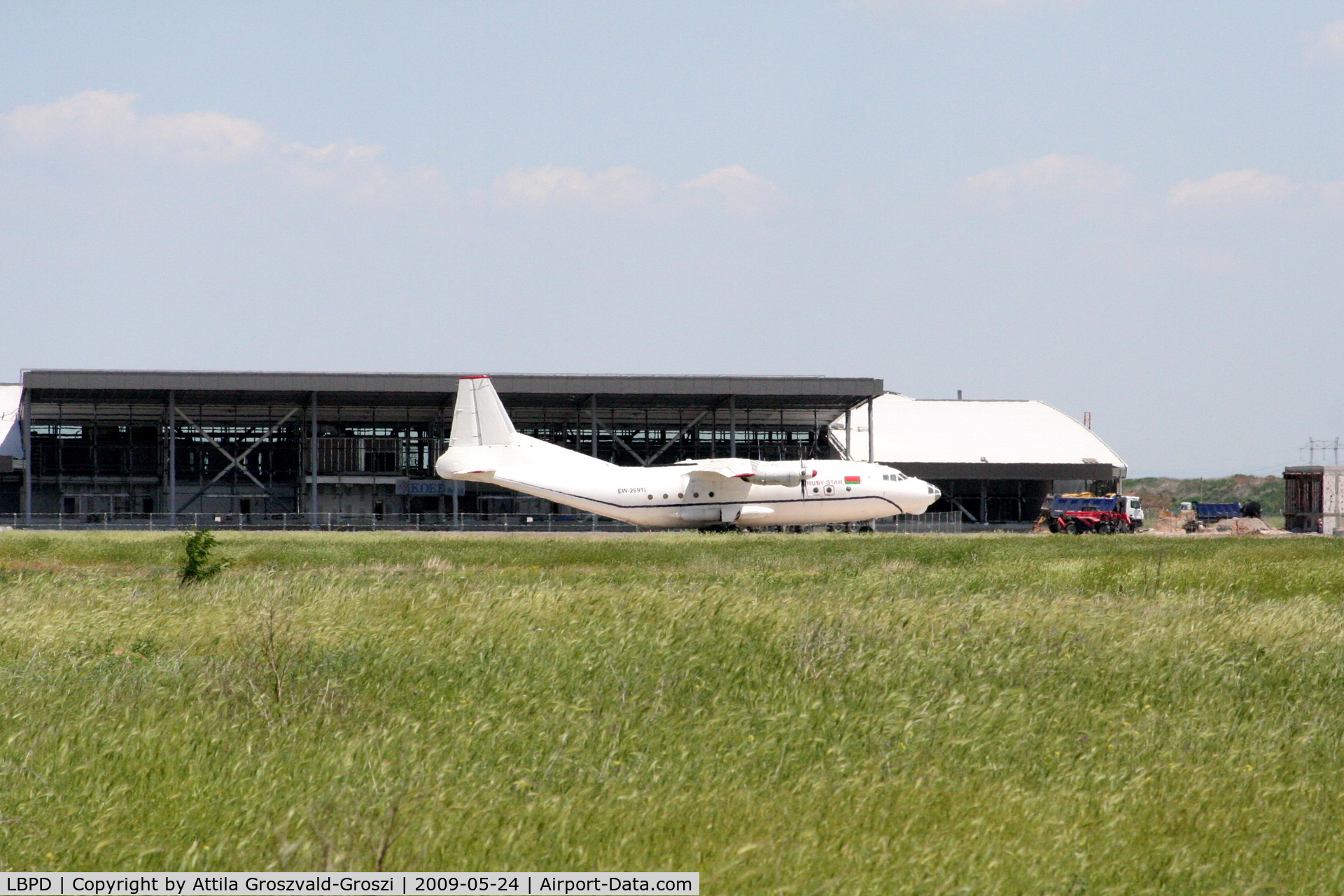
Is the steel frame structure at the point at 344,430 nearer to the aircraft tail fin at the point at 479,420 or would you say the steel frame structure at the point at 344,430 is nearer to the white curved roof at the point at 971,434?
the white curved roof at the point at 971,434

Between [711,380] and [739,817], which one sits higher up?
[711,380]

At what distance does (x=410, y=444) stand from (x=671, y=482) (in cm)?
2961

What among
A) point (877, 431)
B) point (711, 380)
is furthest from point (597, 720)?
point (877, 431)

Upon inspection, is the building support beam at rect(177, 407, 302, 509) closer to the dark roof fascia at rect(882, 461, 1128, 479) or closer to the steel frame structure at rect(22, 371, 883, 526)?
the steel frame structure at rect(22, 371, 883, 526)

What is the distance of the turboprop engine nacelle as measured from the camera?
192 feet

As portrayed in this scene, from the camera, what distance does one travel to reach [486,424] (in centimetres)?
5878

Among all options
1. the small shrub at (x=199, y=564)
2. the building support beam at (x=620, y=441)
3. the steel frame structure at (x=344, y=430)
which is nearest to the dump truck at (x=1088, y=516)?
the steel frame structure at (x=344, y=430)

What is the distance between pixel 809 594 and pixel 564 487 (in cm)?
3481

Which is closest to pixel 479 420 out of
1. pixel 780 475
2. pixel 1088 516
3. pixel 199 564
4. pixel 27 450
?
pixel 780 475

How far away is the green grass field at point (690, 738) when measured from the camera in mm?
9102

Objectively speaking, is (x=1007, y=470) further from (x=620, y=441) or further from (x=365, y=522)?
(x=365, y=522)

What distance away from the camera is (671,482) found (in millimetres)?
59250

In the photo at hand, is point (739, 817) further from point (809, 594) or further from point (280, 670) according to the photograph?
point (809, 594)

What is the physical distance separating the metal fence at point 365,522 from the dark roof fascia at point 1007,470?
134 inches
